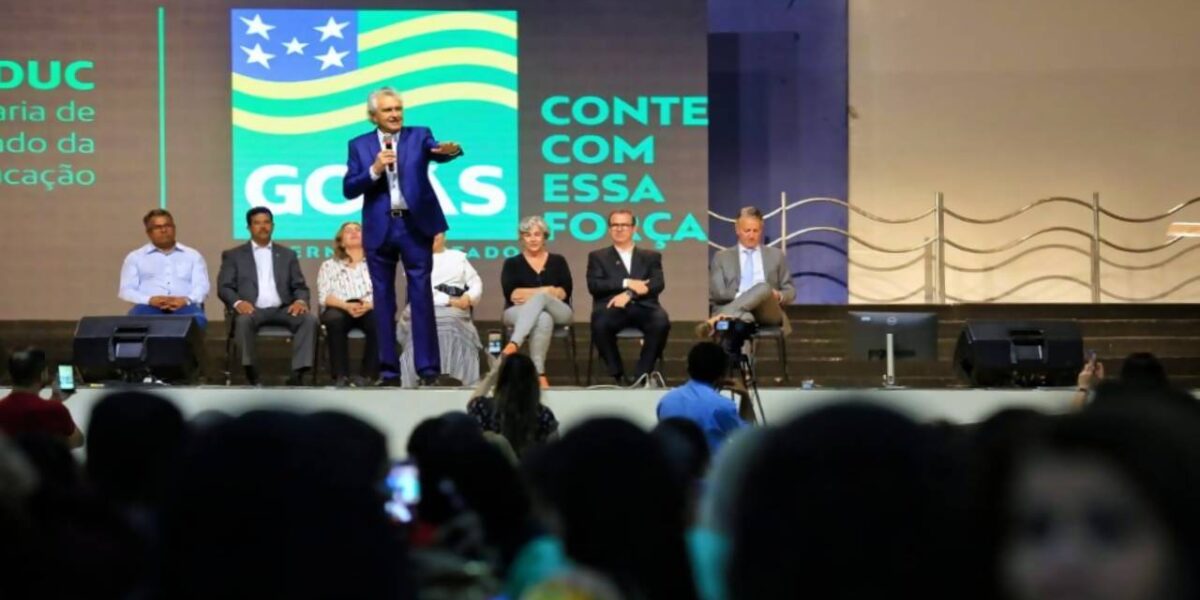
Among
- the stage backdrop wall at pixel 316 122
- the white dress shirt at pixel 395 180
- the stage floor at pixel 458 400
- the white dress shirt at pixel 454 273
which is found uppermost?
the stage backdrop wall at pixel 316 122

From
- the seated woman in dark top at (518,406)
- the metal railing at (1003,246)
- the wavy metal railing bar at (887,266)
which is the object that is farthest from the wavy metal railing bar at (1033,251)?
the seated woman in dark top at (518,406)

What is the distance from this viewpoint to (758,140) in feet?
38.2

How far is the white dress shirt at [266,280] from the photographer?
8.68 meters

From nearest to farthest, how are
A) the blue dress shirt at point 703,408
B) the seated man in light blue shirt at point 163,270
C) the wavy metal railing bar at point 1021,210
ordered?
the blue dress shirt at point 703,408, the seated man in light blue shirt at point 163,270, the wavy metal railing bar at point 1021,210

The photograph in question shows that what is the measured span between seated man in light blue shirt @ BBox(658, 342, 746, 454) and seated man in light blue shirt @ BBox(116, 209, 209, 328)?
418cm

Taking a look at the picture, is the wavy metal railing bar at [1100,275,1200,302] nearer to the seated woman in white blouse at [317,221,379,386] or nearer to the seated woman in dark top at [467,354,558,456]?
the seated woman in white blouse at [317,221,379,386]

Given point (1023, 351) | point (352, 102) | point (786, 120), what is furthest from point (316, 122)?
point (1023, 351)

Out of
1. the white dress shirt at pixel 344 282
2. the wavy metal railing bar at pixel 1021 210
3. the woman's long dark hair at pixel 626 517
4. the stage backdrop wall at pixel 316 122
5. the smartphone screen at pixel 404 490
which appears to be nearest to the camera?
the woman's long dark hair at pixel 626 517

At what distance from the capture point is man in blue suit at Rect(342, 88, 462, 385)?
664 cm

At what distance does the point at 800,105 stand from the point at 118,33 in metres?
4.98

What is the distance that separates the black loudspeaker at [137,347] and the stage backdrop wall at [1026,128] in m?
5.83

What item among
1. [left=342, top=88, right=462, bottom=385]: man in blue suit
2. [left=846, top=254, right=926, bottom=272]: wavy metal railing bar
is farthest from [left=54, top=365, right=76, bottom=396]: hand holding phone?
[left=846, top=254, right=926, bottom=272]: wavy metal railing bar

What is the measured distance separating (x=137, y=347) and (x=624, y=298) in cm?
262

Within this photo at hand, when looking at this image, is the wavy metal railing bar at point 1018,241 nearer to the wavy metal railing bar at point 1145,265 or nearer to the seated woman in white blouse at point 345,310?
the wavy metal railing bar at point 1145,265
